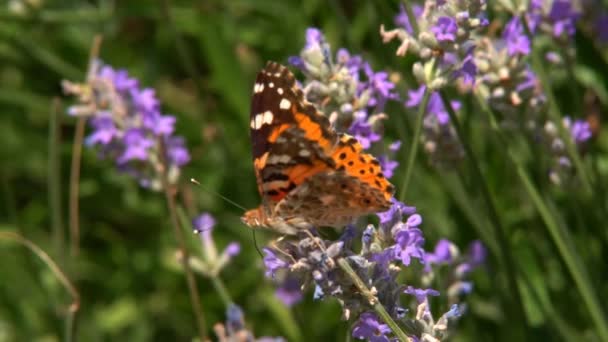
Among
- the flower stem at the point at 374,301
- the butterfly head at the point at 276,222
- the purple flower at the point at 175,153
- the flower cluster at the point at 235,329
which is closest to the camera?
the flower stem at the point at 374,301

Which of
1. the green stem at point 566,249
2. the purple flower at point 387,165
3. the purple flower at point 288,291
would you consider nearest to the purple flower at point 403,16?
the green stem at point 566,249

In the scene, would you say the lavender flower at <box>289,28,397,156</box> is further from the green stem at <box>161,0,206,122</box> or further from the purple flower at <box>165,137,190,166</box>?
the green stem at <box>161,0,206,122</box>

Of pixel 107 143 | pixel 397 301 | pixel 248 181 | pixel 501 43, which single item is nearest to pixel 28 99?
pixel 248 181

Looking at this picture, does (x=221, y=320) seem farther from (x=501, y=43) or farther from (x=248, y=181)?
(x=501, y=43)

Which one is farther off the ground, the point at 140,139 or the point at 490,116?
the point at 140,139

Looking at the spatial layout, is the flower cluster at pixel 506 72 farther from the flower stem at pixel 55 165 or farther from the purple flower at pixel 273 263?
the flower stem at pixel 55 165

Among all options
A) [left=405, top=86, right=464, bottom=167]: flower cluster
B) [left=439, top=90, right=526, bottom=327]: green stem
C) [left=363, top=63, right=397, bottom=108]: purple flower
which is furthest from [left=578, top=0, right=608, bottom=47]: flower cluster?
[left=363, top=63, right=397, bottom=108]: purple flower
